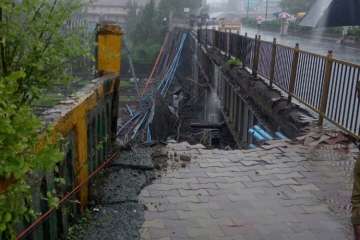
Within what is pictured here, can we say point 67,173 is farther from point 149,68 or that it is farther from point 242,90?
point 149,68

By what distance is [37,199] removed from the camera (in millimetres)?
2844

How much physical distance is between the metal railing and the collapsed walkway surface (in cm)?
49

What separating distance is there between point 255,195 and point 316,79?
3218mm

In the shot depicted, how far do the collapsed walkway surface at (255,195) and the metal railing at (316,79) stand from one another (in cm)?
49

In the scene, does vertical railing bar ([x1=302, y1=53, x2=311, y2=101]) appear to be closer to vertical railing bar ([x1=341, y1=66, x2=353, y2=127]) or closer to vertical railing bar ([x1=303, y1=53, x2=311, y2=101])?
vertical railing bar ([x1=303, y1=53, x2=311, y2=101])

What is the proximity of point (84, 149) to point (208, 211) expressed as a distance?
1.41 m

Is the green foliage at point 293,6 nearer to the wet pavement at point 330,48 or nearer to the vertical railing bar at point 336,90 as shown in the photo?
the wet pavement at point 330,48

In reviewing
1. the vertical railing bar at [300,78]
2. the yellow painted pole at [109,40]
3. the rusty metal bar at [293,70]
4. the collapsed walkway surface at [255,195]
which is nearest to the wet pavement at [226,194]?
the collapsed walkway surface at [255,195]

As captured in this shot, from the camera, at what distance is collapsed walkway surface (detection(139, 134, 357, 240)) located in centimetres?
387

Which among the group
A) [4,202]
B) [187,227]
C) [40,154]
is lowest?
[187,227]

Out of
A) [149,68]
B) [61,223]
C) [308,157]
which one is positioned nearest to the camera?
[61,223]

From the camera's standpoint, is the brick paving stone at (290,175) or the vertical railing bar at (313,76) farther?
the vertical railing bar at (313,76)

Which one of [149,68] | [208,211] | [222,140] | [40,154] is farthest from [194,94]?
[149,68]

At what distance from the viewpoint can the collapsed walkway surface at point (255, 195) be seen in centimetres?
387
